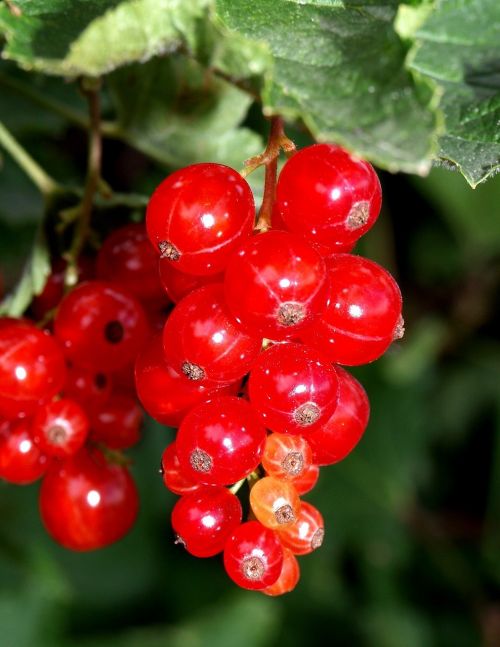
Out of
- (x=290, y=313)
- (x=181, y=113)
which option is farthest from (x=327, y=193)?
(x=181, y=113)

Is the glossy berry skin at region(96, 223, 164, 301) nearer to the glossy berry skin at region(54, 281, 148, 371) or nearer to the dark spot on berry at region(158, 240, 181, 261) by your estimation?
the glossy berry skin at region(54, 281, 148, 371)

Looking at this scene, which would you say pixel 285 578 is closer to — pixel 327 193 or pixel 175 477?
pixel 175 477

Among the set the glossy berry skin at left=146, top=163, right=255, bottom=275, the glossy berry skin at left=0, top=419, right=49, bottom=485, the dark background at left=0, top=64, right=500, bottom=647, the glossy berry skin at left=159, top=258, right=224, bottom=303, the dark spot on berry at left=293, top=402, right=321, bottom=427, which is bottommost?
the dark background at left=0, top=64, right=500, bottom=647

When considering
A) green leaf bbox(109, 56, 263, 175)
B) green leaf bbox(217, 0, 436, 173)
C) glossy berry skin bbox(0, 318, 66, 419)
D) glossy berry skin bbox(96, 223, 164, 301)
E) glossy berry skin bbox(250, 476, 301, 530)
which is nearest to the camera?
green leaf bbox(217, 0, 436, 173)

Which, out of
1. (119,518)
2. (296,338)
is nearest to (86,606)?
(119,518)

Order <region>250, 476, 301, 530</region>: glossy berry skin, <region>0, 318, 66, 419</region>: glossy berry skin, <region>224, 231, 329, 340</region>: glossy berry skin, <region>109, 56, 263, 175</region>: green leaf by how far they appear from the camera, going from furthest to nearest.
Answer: <region>109, 56, 263, 175</region>: green leaf < <region>0, 318, 66, 419</region>: glossy berry skin < <region>250, 476, 301, 530</region>: glossy berry skin < <region>224, 231, 329, 340</region>: glossy berry skin

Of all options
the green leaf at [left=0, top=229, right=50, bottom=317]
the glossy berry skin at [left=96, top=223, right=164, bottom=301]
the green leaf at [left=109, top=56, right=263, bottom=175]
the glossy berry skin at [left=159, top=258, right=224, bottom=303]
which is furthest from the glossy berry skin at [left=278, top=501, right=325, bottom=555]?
the green leaf at [left=109, top=56, right=263, bottom=175]
